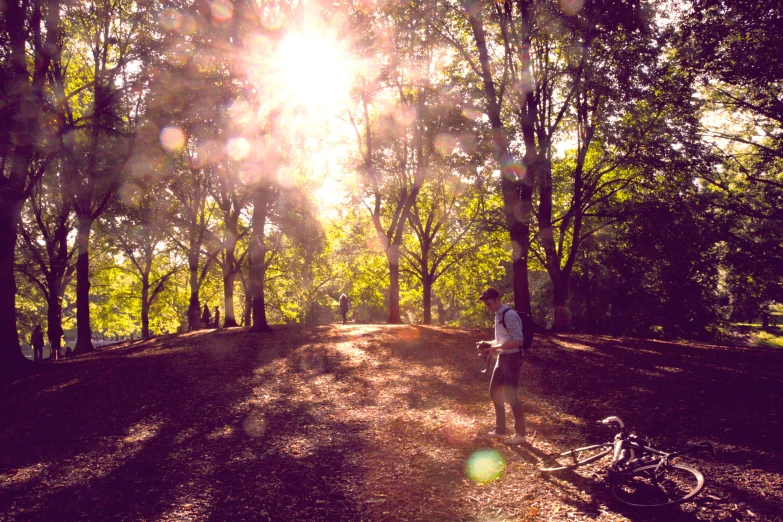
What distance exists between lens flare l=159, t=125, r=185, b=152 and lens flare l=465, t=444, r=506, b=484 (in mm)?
16692

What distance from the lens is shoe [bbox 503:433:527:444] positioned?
723 cm

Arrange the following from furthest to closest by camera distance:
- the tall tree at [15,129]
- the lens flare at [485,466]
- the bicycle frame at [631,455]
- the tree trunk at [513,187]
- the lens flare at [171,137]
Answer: the lens flare at [171,137] → the tree trunk at [513,187] → the tall tree at [15,129] → the lens flare at [485,466] → the bicycle frame at [631,455]

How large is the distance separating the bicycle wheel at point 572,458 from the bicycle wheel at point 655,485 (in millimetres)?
502

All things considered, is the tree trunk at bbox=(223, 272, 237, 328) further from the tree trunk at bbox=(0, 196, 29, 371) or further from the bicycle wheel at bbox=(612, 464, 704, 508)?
the bicycle wheel at bbox=(612, 464, 704, 508)

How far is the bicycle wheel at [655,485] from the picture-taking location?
199 inches

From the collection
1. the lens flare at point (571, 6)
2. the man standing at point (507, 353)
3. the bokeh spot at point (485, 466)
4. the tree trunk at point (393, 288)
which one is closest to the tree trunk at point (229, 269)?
the tree trunk at point (393, 288)

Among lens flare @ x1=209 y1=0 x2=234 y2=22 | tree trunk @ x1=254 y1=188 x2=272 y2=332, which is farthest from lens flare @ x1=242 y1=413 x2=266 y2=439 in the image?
lens flare @ x1=209 y1=0 x2=234 y2=22

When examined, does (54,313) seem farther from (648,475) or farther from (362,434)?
(648,475)

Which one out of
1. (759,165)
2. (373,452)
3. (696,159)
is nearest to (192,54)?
(373,452)

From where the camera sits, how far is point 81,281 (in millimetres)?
21031

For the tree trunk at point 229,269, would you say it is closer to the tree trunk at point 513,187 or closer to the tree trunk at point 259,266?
the tree trunk at point 259,266

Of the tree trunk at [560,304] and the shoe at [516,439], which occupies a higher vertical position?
the tree trunk at [560,304]

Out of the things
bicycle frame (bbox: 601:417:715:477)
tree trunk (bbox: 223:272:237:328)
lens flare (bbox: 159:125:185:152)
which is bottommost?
bicycle frame (bbox: 601:417:715:477)

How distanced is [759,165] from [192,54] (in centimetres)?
2383
